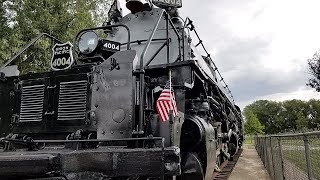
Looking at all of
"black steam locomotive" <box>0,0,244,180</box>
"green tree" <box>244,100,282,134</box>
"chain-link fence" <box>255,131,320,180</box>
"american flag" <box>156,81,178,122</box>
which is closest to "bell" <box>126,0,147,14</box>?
"black steam locomotive" <box>0,0,244,180</box>

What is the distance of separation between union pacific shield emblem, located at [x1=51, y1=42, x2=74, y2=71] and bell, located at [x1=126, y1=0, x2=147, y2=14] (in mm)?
1829

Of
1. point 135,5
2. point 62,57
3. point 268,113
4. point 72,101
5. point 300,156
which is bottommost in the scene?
point 300,156

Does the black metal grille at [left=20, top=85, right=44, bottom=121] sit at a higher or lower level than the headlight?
lower

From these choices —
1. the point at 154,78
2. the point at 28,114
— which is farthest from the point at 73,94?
the point at 154,78

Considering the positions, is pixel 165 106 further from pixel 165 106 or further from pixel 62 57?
pixel 62 57

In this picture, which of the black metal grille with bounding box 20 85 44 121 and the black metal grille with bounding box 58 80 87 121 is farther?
the black metal grille with bounding box 20 85 44 121

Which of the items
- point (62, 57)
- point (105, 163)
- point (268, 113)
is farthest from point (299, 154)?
point (268, 113)

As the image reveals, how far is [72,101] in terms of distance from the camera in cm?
452

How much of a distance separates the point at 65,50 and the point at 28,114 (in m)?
1.05

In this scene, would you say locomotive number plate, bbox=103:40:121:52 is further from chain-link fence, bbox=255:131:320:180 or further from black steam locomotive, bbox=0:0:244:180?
chain-link fence, bbox=255:131:320:180

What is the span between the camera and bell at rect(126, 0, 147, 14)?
241 inches

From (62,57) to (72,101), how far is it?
2.34ft

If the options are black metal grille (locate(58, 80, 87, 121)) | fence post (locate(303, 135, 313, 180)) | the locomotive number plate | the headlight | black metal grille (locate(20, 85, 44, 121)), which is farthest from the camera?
black metal grille (locate(20, 85, 44, 121))

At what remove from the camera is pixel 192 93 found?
223 inches
